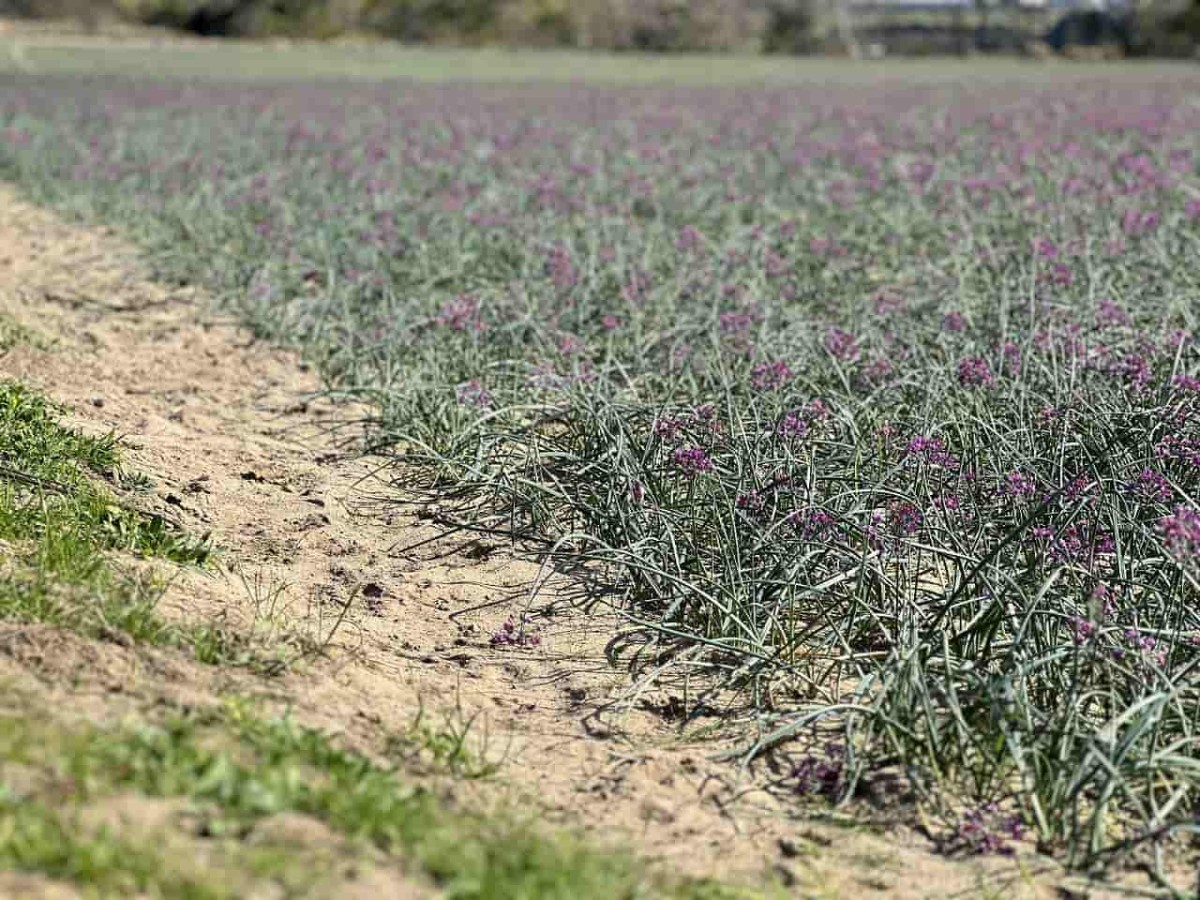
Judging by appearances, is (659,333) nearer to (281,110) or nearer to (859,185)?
(859,185)

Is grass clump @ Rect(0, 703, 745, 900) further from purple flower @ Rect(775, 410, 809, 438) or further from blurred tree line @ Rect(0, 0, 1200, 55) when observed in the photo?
blurred tree line @ Rect(0, 0, 1200, 55)

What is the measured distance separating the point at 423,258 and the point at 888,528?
4.47 meters

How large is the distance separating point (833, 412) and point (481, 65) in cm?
3608

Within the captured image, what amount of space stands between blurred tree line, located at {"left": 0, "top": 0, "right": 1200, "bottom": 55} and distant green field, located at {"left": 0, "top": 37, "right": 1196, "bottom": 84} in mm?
4276

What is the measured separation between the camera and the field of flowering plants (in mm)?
3457

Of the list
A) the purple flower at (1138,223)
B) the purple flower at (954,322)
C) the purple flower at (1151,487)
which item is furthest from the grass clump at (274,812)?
the purple flower at (1138,223)

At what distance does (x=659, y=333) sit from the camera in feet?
20.8

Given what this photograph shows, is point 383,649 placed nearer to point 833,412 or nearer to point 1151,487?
point 833,412

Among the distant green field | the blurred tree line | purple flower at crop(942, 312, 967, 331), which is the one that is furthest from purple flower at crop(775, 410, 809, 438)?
the blurred tree line

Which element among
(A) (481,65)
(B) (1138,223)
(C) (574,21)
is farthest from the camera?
(C) (574,21)

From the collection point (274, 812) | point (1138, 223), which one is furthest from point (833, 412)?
point (1138, 223)

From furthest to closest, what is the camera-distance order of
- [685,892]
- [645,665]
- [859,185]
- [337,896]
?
[859,185] → [645,665] → [685,892] → [337,896]

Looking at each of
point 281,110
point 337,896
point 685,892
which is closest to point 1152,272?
point 685,892

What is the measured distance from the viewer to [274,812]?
2725mm
